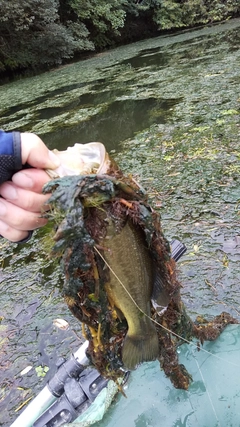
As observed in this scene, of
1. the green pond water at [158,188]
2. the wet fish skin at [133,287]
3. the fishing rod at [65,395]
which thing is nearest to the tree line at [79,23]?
the green pond water at [158,188]

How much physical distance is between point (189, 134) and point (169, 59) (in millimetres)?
7328

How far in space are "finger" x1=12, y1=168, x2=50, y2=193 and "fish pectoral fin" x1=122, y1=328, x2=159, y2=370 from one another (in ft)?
2.34

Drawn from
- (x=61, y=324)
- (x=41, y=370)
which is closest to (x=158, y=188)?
(x=61, y=324)

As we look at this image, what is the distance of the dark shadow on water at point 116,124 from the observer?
616cm

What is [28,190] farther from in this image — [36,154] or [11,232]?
[11,232]

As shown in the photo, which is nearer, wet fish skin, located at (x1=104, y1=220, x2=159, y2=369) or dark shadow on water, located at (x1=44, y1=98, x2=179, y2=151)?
wet fish skin, located at (x1=104, y1=220, x2=159, y2=369)

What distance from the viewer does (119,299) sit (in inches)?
56.9

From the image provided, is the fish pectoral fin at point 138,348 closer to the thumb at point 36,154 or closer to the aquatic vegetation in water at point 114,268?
the aquatic vegetation in water at point 114,268

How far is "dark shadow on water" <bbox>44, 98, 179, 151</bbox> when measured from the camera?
20.2ft

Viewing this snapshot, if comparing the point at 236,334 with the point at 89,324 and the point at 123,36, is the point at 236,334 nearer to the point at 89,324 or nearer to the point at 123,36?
the point at 89,324

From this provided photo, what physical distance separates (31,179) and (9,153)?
0.11m

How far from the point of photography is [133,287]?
4.61 feet

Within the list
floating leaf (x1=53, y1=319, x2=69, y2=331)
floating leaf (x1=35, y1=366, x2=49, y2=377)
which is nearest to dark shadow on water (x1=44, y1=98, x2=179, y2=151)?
floating leaf (x1=53, y1=319, x2=69, y2=331)

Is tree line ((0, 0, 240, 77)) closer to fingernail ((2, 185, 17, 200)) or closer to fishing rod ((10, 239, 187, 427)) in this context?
fingernail ((2, 185, 17, 200))
